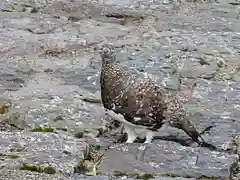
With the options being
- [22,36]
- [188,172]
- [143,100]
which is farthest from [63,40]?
[188,172]

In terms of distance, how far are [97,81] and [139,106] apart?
1200 mm

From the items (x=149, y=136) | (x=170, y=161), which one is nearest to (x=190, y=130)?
(x=149, y=136)

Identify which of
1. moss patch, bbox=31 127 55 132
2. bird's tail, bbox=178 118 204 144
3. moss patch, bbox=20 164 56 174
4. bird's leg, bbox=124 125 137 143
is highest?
bird's tail, bbox=178 118 204 144

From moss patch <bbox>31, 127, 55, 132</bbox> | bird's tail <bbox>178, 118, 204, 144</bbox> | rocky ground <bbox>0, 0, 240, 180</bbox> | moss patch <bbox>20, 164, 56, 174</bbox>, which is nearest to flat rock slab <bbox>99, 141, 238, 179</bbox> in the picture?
rocky ground <bbox>0, 0, 240, 180</bbox>

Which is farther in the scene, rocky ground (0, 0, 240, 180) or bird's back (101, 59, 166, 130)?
bird's back (101, 59, 166, 130)

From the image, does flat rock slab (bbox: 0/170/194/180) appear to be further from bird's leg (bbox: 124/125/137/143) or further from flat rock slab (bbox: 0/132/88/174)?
bird's leg (bbox: 124/125/137/143)

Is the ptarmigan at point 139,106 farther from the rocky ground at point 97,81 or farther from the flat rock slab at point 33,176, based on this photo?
the flat rock slab at point 33,176

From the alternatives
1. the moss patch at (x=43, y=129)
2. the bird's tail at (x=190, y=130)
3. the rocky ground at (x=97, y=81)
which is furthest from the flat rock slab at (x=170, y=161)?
the moss patch at (x=43, y=129)

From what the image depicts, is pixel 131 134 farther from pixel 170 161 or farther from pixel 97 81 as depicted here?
pixel 97 81

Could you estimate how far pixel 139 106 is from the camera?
166 inches

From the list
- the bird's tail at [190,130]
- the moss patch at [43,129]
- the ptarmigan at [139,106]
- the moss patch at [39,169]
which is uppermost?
the ptarmigan at [139,106]

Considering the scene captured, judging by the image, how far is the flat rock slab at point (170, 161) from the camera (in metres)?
3.90

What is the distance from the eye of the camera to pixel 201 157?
13.4 ft

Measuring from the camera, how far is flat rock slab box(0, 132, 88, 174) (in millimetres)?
3879
